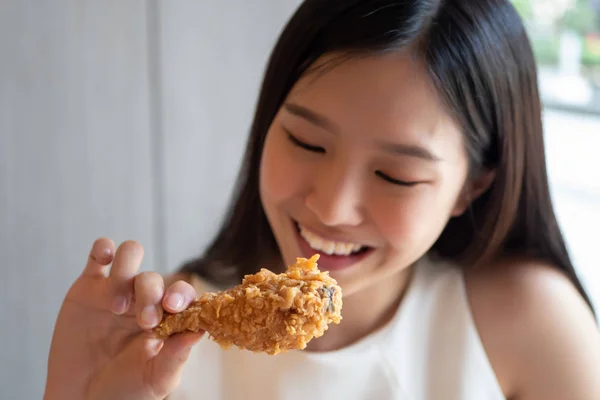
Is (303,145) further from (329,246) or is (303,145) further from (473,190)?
(473,190)

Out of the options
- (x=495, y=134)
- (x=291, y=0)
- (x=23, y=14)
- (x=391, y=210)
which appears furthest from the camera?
(x=291, y=0)

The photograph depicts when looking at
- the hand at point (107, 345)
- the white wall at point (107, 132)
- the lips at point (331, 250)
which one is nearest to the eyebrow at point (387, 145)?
the lips at point (331, 250)

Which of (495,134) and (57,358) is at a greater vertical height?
(495,134)

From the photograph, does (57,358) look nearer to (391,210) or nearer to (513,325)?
(391,210)

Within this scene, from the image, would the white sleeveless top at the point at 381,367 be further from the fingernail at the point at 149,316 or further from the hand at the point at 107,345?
the fingernail at the point at 149,316

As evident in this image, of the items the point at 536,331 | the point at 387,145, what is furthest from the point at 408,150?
the point at 536,331

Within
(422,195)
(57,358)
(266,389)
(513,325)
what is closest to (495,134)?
(422,195)
